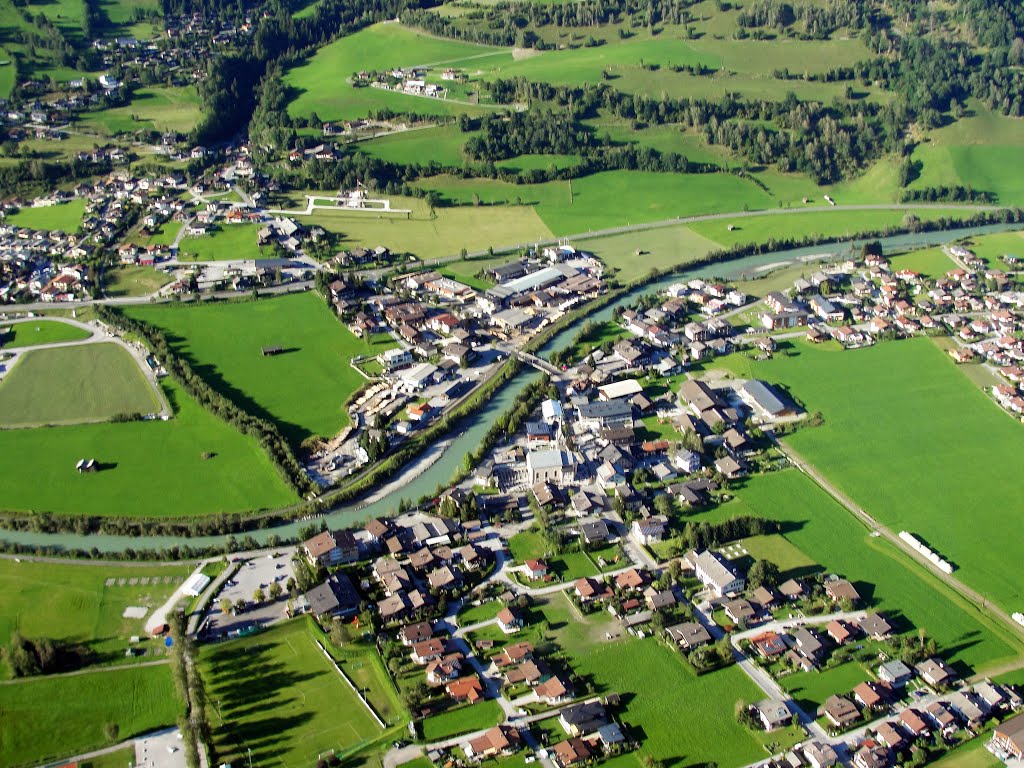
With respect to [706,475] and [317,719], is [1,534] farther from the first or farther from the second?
[706,475]

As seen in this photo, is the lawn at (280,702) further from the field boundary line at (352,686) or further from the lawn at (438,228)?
the lawn at (438,228)

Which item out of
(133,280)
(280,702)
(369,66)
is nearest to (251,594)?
(280,702)

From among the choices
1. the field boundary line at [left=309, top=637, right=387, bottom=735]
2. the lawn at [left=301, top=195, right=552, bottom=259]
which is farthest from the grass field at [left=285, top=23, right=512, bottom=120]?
the field boundary line at [left=309, top=637, right=387, bottom=735]

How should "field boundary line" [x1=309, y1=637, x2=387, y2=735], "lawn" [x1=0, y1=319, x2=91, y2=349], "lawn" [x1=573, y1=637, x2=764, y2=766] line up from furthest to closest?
"lawn" [x1=0, y1=319, x2=91, y2=349]
"field boundary line" [x1=309, y1=637, x2=387, y2=735]
"lawn" [x1=573, y1=637, x2=764, y2=766]

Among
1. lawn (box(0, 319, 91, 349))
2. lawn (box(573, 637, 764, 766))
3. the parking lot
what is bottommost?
lawn (box(573, 637, 764, 766))

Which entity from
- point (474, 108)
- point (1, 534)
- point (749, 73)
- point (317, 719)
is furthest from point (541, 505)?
point (749, 73)

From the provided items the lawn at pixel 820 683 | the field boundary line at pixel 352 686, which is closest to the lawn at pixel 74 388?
the field boundary line at pixel 352 686

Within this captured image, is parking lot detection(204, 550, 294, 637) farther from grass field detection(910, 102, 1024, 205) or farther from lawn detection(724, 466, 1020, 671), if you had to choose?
grass field detection(910, 102, 1024, 205)
